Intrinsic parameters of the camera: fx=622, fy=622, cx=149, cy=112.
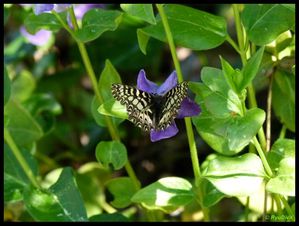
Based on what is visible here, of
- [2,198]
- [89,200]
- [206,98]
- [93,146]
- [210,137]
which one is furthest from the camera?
[93,146]

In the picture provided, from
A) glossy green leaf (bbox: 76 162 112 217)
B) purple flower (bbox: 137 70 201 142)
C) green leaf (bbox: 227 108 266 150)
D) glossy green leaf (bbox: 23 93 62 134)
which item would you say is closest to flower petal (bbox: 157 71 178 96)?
purple flower (bbox: 137 70 201 142)

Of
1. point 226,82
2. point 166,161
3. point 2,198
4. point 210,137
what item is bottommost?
point 166,161

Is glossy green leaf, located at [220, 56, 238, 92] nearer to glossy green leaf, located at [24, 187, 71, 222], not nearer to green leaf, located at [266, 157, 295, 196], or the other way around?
green leaf, located at [266, 157, 295, 196]

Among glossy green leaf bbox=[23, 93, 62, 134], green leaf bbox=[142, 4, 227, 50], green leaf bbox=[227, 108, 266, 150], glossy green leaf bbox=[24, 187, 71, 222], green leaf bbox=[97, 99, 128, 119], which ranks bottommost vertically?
glossy green leaf bbox=[24, 187, 71, 222]

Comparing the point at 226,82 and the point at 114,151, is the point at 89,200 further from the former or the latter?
the point at 226,82

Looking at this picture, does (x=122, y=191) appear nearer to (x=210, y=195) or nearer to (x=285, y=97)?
(x=210, y=195)

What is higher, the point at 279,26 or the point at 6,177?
the point at 279,26

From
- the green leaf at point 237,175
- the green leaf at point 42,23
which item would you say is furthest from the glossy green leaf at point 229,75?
the green leaf at point 42,23

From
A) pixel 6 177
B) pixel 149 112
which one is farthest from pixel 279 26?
pixel 6 177
